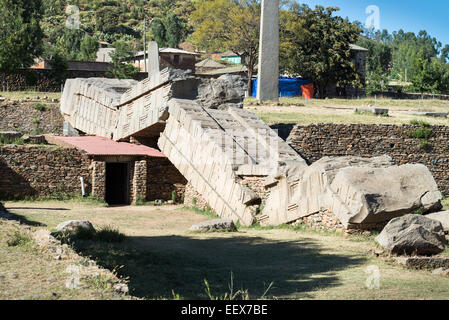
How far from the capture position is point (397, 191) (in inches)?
510

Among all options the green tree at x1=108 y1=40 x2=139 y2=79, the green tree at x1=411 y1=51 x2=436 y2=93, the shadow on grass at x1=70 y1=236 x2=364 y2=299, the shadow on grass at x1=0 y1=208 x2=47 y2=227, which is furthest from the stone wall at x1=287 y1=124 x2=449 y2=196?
the green tree at x1=411 y1=51 x2=436 y2=93

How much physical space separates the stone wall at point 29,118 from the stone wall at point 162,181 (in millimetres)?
9491

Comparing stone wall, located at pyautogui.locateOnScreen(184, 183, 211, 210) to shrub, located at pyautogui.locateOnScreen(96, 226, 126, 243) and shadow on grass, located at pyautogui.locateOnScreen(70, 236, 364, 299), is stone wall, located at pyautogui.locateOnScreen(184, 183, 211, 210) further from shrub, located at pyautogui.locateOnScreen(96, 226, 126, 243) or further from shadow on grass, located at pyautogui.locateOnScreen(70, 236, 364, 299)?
shrub, located at pyautogui.locateOnScreen(96, 226, 126, 243)

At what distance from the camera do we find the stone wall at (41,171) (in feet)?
58.8

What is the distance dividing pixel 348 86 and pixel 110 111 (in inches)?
1095

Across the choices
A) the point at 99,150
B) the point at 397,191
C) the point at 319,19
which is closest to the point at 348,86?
the point at 319,19

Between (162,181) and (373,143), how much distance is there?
7704 mm

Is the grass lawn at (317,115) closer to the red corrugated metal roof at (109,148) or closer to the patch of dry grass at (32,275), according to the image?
the red corrugated metal roof at (109,148)

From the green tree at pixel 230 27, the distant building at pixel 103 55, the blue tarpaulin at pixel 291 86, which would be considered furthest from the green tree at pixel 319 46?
the distant building at pixel 103 55

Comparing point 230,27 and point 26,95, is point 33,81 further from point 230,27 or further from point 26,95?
point 230,27

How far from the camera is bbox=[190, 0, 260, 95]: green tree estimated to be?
1607 inches

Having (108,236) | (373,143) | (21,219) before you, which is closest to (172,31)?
(373,143)

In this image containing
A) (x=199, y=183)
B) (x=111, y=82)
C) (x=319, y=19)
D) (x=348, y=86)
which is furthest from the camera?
(x=348, y=86)

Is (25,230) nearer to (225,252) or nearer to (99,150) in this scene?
(225,252)
